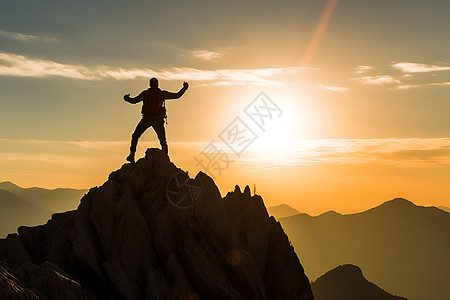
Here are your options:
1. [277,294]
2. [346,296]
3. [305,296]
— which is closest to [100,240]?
[277,294]

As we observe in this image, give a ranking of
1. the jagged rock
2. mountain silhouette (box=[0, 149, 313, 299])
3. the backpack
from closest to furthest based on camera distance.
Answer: the jagged rock < mountain silhouette (box=[0, 149, 313, 299]) < the backpack

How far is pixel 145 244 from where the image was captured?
2608 cm

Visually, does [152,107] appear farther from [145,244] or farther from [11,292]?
[11,292]

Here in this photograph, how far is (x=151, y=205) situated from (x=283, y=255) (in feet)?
53.5

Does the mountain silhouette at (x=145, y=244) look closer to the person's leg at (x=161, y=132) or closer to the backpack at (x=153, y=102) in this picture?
the person's leg at (x=161, y=132)

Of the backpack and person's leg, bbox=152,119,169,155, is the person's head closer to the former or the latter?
the backpack

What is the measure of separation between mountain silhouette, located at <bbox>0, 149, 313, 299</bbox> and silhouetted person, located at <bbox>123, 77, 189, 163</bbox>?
1.64 meters

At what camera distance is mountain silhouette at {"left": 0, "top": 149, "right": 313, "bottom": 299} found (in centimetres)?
2388

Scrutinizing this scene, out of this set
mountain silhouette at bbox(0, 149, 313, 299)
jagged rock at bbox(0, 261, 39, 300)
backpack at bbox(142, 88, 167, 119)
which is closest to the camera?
jagged rock at bbox(0, 261, 39, 300)

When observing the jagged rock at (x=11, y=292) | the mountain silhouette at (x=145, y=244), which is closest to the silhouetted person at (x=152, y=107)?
the mountain silhouette at (x=145, y=244)

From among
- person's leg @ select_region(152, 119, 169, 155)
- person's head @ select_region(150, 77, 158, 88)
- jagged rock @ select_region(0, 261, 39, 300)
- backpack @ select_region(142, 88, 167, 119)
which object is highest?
person's head @ select_region(150, 77, 158, 88)

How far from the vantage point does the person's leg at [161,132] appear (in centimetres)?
3165

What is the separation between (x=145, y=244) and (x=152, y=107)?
10390mm

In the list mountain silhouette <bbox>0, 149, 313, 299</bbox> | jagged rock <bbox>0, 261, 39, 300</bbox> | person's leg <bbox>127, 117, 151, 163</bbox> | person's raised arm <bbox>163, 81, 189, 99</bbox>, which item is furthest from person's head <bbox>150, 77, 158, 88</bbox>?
jagged rock <bbox>0, 261, 39, 300</bbox>
